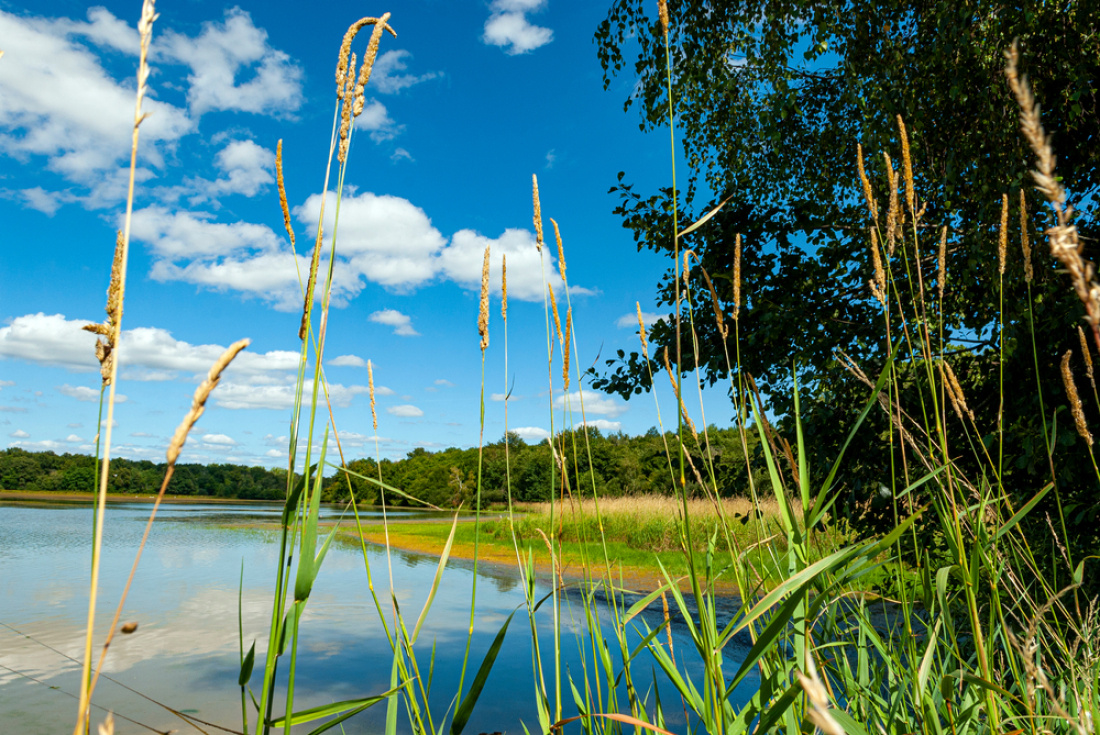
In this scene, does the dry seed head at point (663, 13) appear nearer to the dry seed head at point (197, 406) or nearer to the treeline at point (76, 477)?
the dry seed head at point (197, 406)

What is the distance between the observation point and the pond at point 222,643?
321 cm

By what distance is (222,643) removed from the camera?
4477 mm

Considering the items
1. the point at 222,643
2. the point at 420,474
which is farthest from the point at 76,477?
the point at 222,643

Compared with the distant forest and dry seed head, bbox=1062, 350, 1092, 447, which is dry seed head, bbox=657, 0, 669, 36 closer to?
dry seed head, bbox=1062, 350, 1092, 447

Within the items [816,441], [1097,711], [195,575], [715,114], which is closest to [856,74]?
[715,114]

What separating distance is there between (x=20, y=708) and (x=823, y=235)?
17.2 ft

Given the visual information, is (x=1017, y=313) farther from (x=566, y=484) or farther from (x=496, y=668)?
(x=496, y=668)

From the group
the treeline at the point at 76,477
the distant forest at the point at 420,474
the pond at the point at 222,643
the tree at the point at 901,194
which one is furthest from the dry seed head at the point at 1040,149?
the treeline at the point at 76,477

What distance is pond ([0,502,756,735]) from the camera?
3.21 m

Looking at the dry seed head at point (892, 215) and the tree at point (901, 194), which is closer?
the dry seed head at point (892, 215)

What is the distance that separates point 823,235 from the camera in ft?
12.3

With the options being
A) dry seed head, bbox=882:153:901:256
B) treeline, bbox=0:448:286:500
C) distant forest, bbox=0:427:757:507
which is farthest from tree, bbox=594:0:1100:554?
treeline, bbox=0:448:286:500

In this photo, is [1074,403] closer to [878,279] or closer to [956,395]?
[956,395]

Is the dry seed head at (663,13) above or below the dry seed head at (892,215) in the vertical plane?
above
